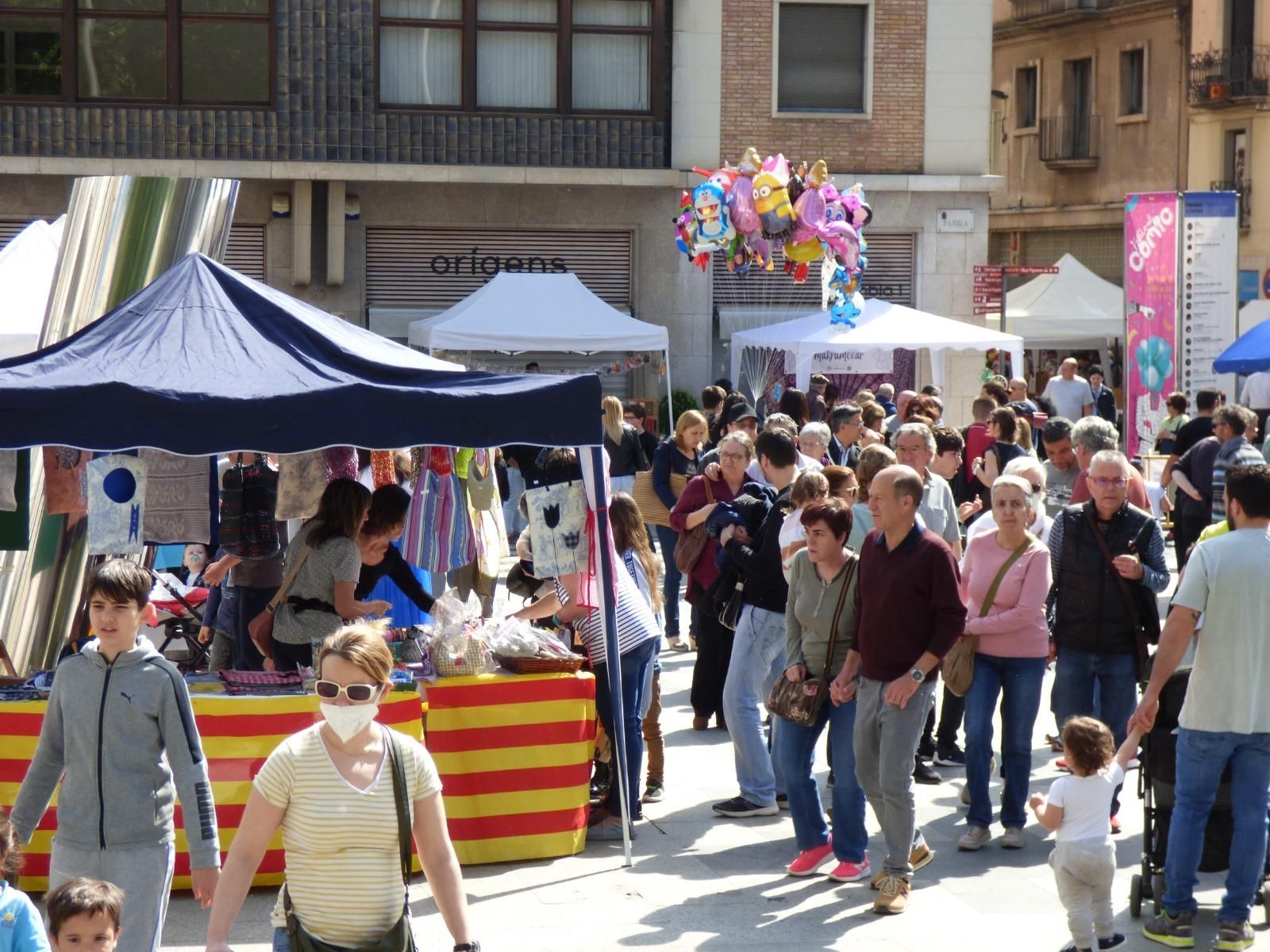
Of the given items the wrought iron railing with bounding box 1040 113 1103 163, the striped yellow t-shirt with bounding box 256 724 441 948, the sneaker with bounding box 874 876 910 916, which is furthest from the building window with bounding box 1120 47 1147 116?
the striped yellow t-shirt with bounding box 256 724 441 948

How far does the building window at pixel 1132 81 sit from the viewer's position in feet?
140

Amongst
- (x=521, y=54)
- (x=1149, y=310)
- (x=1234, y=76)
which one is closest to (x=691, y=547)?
(x=1149, y=310)

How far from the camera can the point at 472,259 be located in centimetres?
2573

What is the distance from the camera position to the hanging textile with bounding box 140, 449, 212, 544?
959 cm

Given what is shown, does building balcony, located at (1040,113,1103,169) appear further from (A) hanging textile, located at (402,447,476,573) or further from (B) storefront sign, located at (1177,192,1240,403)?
(A) hanging textile, located at (402,447,476,573)

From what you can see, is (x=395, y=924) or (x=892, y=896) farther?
(x=892, y=896)

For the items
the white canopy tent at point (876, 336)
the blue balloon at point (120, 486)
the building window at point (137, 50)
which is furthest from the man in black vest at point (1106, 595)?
the building window at point (137, 50)

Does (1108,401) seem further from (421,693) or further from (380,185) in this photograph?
(421,693)

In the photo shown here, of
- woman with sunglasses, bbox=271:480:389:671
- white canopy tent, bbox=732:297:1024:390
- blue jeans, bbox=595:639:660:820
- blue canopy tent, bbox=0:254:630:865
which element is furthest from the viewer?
white canopy tent, bbox=732:297:1024:390

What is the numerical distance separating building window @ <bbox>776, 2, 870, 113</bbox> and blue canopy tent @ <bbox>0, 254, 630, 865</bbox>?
1895 cm

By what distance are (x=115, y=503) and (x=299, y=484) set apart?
68.6 inches

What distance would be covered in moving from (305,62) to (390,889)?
2130 cm

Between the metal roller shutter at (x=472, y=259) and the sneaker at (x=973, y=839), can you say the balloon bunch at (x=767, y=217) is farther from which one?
the sneaker at (x=973, y=839)

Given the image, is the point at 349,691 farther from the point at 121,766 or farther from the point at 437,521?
the point at 437,521
